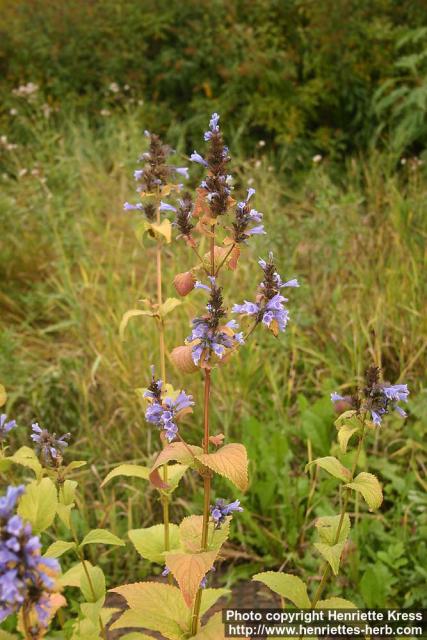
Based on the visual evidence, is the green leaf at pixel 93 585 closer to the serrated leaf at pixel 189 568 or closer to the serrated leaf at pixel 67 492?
the serrated leaf at pixel 67 492

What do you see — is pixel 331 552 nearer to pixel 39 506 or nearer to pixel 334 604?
pixel 334 604

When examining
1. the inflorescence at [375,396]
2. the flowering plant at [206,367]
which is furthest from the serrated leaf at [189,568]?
the inflorescence at [375,396]

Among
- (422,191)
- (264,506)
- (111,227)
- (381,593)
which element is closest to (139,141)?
(111,227)

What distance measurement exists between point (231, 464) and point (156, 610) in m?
0.47

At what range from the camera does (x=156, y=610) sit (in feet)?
5.51

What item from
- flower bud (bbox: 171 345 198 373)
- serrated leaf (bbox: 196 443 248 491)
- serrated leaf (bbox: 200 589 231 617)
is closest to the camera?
serrated leaf (bbox: 196 443 248 491)

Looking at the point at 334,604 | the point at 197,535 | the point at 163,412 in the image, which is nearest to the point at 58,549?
the point at 197,535

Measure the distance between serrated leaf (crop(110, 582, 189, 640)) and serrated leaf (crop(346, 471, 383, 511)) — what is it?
0.51 metres

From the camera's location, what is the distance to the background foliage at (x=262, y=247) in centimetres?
286

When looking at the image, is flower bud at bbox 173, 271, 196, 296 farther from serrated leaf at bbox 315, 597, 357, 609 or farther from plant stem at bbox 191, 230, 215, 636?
serrated leaf at bbox 315, 597, 357, 609

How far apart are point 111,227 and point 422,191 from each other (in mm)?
2042

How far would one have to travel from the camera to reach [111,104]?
6.74 m

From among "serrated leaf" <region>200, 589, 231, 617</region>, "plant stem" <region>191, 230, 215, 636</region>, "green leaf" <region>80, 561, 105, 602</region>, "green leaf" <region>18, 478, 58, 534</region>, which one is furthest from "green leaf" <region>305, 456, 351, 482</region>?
"green leaf" <region>80, 561, 105, 602</region>

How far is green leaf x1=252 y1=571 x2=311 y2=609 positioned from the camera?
171cm
